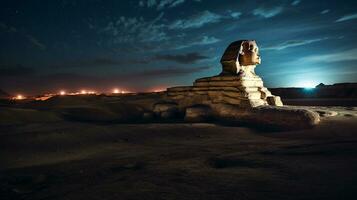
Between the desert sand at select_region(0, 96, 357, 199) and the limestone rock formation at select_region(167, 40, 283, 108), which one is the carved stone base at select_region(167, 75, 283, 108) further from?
the desert sand at select_region(0, 96, 357, 199)

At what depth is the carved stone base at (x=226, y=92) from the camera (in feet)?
39.8

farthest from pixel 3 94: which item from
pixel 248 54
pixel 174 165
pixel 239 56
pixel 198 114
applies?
pixel 174 165

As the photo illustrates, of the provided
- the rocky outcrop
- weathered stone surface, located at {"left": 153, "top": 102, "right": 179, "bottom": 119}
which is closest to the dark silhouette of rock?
weathered stone surface, located at {"left": 153, "top": 102, "right": 179, "bottom": 119}

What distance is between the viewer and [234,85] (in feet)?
41.3

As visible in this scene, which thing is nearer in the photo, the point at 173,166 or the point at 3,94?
the point at 173,166

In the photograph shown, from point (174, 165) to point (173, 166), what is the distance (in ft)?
0.26

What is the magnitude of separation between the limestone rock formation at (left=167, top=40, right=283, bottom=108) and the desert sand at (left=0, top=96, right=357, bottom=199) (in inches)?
136

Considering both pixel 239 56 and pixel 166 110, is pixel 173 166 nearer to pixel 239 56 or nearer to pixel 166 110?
pixel 166 110

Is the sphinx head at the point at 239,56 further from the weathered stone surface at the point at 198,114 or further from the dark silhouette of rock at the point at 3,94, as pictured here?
the dark silhouette of rock at the point at 3,94

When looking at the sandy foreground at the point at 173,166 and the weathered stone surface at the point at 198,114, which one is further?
the weathered stone surface at the point at 198,114

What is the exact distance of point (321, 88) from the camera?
92.4 feet

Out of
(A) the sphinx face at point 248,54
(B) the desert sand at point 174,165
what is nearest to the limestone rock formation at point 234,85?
(A) the sphinx face at point 248,54

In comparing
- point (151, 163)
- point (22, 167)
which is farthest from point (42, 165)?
point (151, 163)

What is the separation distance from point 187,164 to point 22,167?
10.6ft
